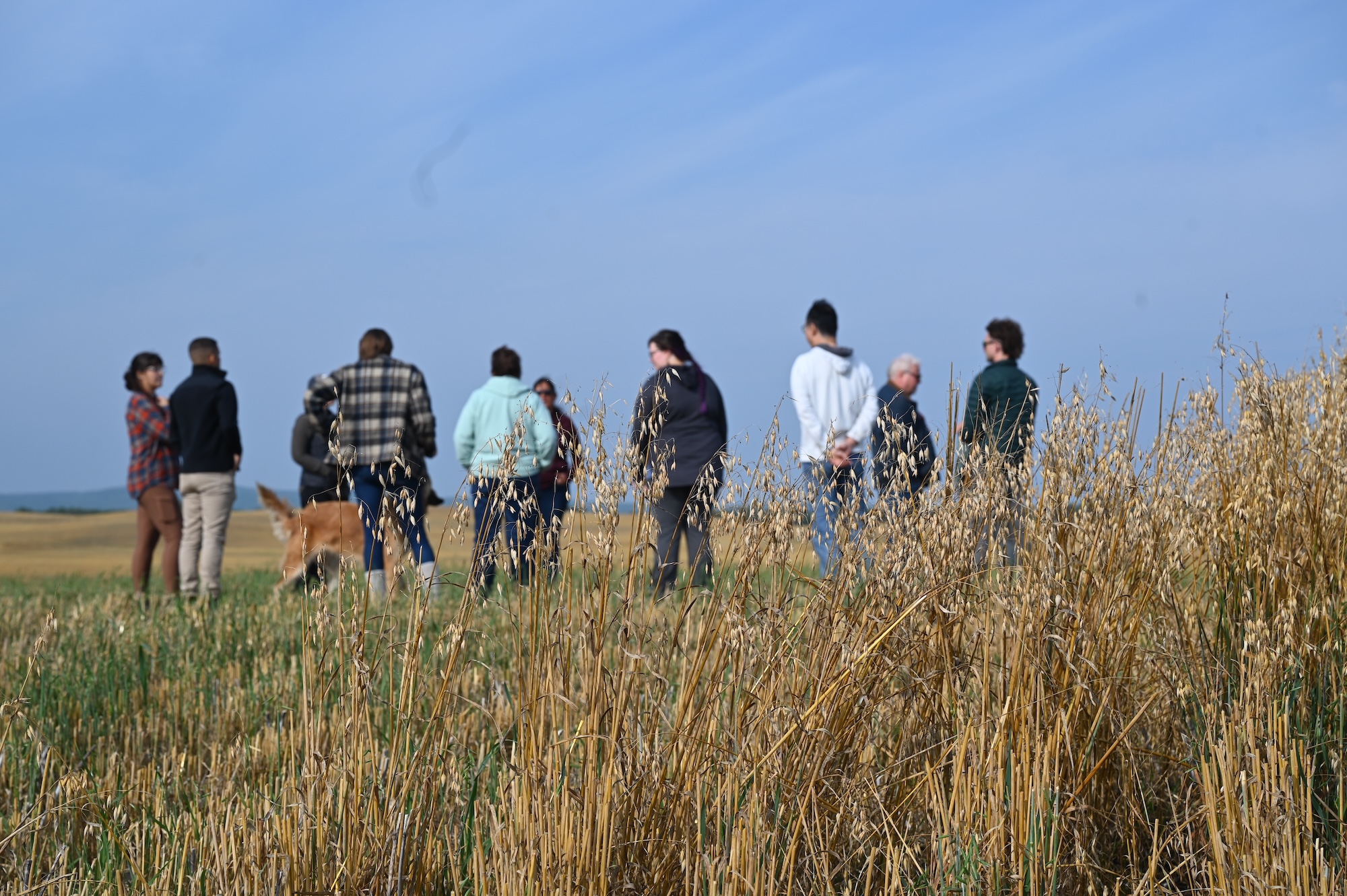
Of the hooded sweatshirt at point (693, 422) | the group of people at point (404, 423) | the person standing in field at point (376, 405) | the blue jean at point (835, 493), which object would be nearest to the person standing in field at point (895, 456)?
the blue jean at point (835, 493)

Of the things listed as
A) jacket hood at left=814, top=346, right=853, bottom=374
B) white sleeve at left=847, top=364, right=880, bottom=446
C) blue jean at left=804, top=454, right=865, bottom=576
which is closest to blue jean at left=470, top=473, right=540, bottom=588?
blue jean at left=804, top=454, right=865, bottom=576

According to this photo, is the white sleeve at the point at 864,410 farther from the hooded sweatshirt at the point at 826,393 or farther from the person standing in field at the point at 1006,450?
the person standing in field at the point at 1006,450

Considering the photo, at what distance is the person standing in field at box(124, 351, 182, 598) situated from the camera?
8.02 m

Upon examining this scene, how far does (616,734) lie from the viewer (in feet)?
6.80

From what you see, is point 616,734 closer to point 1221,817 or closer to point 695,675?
point 695,675

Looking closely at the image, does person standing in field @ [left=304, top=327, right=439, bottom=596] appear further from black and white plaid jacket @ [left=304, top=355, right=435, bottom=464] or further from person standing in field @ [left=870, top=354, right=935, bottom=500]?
person standing in field @ [left=870, top=354, right=935, bottom=500]

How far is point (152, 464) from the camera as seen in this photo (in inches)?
318

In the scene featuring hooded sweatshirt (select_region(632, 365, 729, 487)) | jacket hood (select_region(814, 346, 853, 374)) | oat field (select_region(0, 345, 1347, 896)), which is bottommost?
oat field (select_region(0, 345, 1347, 896))

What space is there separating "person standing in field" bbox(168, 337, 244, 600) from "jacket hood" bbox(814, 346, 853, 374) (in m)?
4.31

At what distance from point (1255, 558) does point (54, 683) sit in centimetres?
408

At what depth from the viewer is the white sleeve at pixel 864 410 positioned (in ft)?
20.9

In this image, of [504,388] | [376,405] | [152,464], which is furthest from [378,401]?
[152,464]

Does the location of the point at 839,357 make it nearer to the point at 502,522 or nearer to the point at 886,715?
the point at 886,715

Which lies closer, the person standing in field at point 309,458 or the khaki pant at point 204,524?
the khaki pant at point 204,524
